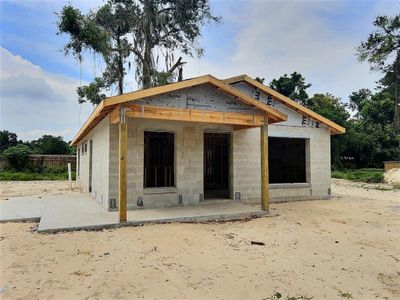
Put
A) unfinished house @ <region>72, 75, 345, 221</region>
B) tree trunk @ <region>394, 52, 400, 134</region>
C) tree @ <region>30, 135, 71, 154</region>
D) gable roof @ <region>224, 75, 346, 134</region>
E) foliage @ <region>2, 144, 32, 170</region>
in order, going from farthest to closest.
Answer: tree trunk @ <region>394, 52, 400, 134</region>
tree @ <region>30, 135, 71, 154</region>
foliage @ <region>2, 144, 32, 170</region>
gable roof @ <region>224, 75, 346, 134</region>
unfinished house @ <region>72, 75, 345, 221</region>

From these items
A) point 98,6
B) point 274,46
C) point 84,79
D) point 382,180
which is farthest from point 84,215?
point 382,180

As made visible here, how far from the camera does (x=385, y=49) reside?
29.5 m

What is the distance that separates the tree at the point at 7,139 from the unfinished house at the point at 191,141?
86.6 feet

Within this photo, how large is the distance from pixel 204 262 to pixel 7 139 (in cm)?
3702

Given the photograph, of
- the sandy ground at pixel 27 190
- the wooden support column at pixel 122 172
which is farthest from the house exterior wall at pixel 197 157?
the sandy ground at pixel 27 190

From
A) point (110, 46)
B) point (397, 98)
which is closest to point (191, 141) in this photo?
point (110, 46)

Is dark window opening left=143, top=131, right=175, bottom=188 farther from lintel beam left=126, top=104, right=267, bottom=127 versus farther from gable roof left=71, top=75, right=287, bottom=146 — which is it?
lintel beam left=126, top=104, right=267, bottom=127

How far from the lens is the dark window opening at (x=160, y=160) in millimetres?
8930

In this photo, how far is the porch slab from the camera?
643 cm

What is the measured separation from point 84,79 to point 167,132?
15.7m

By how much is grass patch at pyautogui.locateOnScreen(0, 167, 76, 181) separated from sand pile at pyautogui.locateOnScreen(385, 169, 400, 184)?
22.4 meters

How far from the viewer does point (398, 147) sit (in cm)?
2955

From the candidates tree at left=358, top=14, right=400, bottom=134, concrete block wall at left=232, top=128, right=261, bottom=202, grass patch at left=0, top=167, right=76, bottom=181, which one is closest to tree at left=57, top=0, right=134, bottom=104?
grass patch at left=0, top=167, right=76, bottom=181

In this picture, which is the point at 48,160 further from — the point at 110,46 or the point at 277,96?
the point at 277,96
